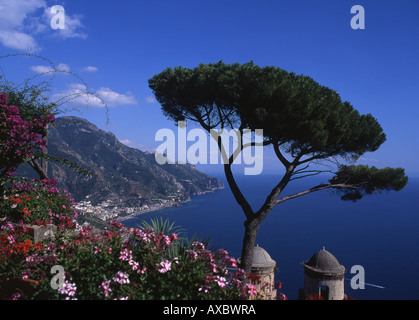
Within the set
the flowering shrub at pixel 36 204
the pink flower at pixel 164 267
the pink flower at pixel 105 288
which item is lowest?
the pink flower at pixel 105 288

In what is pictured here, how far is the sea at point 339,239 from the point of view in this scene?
5606 cm

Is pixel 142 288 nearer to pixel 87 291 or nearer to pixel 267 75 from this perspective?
pixel 87 291

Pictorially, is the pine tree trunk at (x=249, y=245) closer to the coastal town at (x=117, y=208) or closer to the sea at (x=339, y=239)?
the sea at (x=339, y=239)

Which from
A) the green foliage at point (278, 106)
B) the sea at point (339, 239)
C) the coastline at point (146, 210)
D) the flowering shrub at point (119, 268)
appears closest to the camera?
the flowering shrub at point (119, 268)

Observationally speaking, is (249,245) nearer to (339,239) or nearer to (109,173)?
(339,239)

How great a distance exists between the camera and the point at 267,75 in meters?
9.04

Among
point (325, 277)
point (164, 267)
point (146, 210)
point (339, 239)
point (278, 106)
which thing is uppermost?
point (278, 106)

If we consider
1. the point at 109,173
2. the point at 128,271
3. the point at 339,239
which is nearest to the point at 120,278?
the point at 128,271

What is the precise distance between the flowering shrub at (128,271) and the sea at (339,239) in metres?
35.5

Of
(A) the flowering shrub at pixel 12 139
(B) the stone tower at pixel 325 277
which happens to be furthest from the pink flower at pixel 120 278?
(B) the stone tower at pixel 325 277

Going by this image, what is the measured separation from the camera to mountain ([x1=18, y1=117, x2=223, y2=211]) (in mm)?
127812

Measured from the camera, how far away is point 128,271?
143 inches

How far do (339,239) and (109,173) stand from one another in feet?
403
